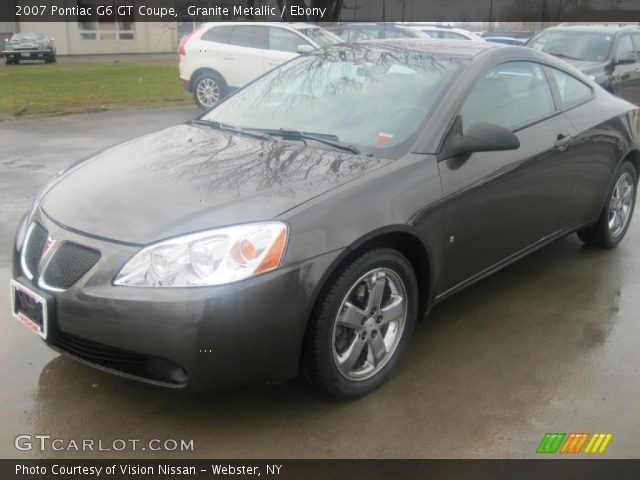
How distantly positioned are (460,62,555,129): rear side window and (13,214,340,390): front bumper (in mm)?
1513

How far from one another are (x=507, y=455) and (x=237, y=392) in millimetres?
1254

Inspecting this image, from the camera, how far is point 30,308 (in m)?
2.91

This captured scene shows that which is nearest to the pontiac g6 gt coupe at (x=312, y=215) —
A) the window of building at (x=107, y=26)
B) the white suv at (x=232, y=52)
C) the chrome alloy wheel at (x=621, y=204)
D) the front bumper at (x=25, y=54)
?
the chrome alloy wheel at (x=621, y=204)

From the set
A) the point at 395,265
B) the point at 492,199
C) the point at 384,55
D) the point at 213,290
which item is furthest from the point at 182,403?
the point at 384,55

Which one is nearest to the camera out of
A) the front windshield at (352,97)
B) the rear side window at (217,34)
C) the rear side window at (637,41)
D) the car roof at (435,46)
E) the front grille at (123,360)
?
the front grille at (123,360)

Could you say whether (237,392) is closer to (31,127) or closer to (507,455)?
(507,455)

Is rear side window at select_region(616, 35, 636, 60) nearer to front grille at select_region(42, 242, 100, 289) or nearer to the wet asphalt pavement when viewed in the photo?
the wet asphalt pavement

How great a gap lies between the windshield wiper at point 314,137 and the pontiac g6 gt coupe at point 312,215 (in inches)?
0.5

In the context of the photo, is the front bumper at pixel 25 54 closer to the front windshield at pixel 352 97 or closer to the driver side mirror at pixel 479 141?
the front windshield at pixel 352 97

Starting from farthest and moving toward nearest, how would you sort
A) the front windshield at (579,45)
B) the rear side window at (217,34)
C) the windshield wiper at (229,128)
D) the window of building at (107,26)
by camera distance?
the window of building at (107,26) < the rear side window at (217,34) < the front windshield at (579,45) < the windshield wiper at (229,128)

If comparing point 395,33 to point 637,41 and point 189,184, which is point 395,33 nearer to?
point 637,41

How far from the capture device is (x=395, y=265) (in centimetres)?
321

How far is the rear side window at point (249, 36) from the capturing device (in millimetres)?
12453

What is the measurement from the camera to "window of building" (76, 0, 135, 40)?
131 ft
